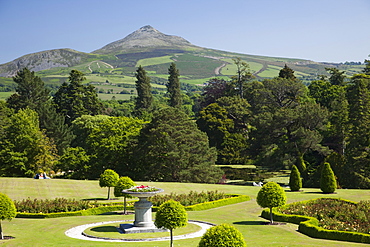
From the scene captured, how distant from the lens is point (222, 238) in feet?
48.1

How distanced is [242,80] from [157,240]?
86.8 meters

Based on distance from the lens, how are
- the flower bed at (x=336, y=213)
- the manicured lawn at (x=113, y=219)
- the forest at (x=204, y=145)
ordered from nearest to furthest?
the manicured lawn at (x=113, y=219), the flower bed at (x=336, y=213), the forest at (x=204, y=145)

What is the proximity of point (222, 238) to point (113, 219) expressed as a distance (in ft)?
63.5

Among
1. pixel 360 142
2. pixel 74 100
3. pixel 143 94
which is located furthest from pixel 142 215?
pixel 143 94

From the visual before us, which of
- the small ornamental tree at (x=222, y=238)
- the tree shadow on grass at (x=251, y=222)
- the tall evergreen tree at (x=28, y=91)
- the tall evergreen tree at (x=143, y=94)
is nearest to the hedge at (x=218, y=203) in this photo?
the tree shadow on grass at (x=251, y=222)

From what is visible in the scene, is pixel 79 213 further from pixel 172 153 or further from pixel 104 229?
pixel 172 153

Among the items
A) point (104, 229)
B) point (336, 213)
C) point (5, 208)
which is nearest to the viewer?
point (5, 208)

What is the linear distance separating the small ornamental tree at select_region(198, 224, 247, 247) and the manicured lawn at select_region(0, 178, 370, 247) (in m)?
7.79

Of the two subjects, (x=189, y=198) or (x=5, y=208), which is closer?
(x=5, y=208)

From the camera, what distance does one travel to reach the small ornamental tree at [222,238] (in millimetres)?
14594

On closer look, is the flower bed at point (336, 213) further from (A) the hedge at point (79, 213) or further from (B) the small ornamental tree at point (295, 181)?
(A) the hedge at point (79, 213)

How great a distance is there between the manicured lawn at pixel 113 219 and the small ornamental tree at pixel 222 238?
7.79m

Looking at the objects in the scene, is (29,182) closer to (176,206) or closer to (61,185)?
(61,185)

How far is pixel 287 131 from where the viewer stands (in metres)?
73.1
